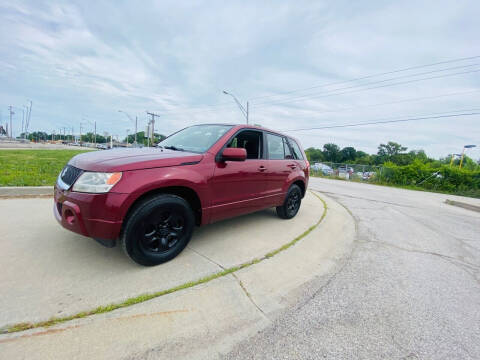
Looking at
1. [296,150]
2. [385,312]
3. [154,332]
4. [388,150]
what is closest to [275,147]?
[296,150]

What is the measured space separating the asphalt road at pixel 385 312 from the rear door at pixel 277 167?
1448 millimetres

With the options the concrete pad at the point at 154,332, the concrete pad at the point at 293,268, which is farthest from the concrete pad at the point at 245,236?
the concrete pad at the point at 154,332

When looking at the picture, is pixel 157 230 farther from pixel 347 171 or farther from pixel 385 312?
pixel 347 171

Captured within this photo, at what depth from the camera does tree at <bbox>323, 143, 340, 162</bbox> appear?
81.8 m

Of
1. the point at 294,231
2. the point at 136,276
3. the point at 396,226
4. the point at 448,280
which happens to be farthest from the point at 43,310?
the point at 396,226

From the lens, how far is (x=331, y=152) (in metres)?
82.8

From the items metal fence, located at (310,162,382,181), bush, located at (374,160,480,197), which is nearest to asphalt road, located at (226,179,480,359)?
bush, located at (374,160,480,197)

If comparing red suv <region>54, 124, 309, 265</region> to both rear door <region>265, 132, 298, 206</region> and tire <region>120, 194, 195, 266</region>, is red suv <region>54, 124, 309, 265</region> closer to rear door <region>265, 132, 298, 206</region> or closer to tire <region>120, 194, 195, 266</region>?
tire <region>120, 194, 195, 266</region>

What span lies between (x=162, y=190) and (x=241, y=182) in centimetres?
111

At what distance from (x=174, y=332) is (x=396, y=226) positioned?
5.01 meters

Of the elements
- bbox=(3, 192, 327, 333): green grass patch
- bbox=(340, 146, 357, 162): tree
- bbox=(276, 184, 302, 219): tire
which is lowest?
bbox=(3, 192, 327, 333): green grass patch

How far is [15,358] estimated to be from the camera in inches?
51.5

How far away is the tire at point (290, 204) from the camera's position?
4.28 metres

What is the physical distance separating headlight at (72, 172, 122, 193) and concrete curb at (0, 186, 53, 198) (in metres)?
3.61
